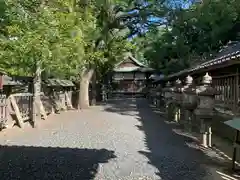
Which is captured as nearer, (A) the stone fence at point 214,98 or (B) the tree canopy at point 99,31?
(A) the stone fence at point 214,98

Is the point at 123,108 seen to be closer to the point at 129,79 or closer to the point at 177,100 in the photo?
the point at 177,100

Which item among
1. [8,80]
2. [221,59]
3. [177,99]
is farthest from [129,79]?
[221,59]

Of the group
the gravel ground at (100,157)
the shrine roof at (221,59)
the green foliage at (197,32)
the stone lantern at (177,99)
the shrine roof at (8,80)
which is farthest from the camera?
the green foliage at (197,32)

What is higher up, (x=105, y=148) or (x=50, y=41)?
(x=50, y=41)

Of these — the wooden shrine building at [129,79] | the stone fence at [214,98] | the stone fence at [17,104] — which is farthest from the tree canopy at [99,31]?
the wooden shrine building at [129,79]

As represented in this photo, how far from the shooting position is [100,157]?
7840mm

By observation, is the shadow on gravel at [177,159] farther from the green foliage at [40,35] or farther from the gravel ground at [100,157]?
the green foliage at [40,35]

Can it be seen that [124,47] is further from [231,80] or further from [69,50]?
[231,80]

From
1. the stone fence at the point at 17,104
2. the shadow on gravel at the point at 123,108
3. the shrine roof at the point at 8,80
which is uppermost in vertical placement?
the shrine roof at the point at 8,80

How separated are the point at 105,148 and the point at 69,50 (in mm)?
8254

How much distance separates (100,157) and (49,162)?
120 centimetres

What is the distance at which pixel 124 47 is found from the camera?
27.2m

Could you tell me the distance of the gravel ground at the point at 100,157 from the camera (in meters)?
6.42

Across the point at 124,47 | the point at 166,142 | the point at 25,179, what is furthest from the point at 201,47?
the point at 25,179
